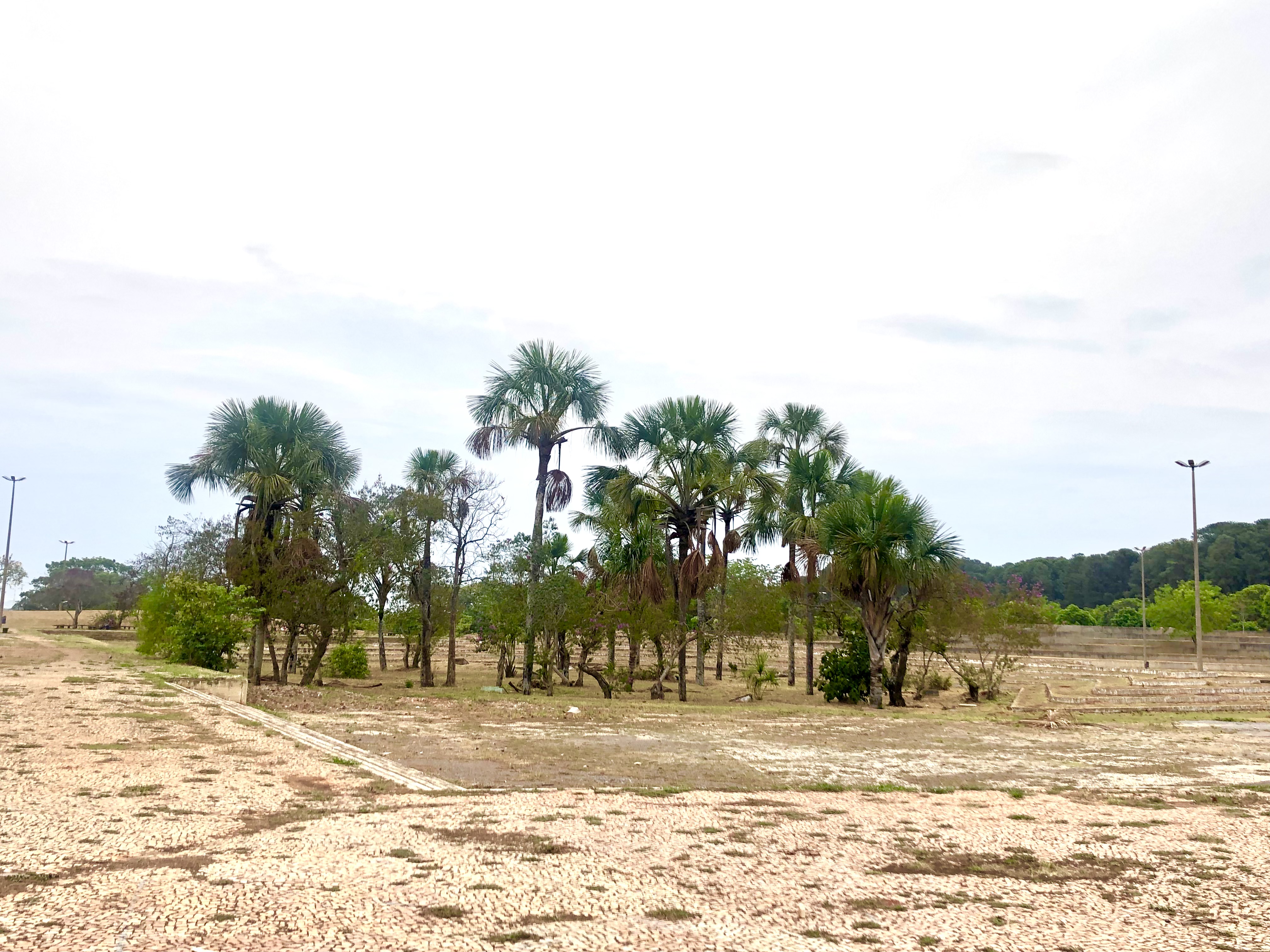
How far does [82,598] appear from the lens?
76.0 meters

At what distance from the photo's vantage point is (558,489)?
81.0 feet

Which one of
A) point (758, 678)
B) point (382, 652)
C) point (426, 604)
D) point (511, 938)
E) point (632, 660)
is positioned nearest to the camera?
point (511, 938)

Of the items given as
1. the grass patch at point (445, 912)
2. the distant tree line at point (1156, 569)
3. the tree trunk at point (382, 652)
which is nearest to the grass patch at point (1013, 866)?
the grass patch at point (445, 912)

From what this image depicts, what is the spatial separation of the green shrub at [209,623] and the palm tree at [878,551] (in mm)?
14829

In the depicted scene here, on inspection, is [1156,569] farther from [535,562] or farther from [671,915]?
[671,915]

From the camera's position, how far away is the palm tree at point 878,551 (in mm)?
22562

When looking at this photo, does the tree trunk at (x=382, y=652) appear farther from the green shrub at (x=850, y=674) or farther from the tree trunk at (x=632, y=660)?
the green shrub at (x=850, y=674)

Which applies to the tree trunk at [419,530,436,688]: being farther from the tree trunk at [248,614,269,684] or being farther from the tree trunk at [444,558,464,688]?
the tree trunk at [248,614,269,684]

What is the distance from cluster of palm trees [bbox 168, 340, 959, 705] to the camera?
76.6 ft

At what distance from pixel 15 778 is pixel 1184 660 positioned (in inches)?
2056

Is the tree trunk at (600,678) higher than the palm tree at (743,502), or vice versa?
the palm tree at (743,502)

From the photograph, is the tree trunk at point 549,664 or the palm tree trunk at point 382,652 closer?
the tree trunk at point 549,664

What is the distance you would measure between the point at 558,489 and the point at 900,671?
10630 millimetres

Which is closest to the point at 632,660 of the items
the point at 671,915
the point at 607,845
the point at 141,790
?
the point at 141,790
